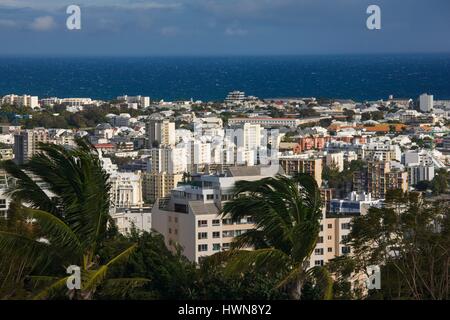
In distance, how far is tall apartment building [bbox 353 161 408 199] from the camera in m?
21.5

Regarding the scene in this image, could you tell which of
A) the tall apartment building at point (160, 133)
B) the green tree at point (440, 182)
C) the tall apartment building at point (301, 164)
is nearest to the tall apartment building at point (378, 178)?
the green tree at point (440, 182)

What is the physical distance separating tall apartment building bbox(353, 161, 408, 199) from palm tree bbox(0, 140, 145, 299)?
16.9 metres

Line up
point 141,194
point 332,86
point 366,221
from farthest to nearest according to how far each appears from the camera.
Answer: point 332,86 < point 141,194 < point 366,221

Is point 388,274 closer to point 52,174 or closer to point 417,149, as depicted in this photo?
point 52,174

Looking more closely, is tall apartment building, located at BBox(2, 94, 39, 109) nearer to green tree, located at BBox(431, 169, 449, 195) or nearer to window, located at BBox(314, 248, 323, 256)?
green tree, located at BBox(431, 169, 449, 195)

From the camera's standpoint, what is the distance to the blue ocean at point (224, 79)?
5047 centimetres

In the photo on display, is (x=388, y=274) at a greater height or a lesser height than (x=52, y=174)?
lesser

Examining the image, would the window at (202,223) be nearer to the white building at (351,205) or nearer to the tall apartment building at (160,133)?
the white building at (351,205)

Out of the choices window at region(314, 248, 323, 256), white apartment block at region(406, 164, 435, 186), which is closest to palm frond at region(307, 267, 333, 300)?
window at region(314, 248, 323, 256)

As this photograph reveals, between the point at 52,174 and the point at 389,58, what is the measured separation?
72.6 metres

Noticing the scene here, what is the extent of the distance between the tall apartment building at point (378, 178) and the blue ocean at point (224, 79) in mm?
23802

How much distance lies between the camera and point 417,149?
28.3m
